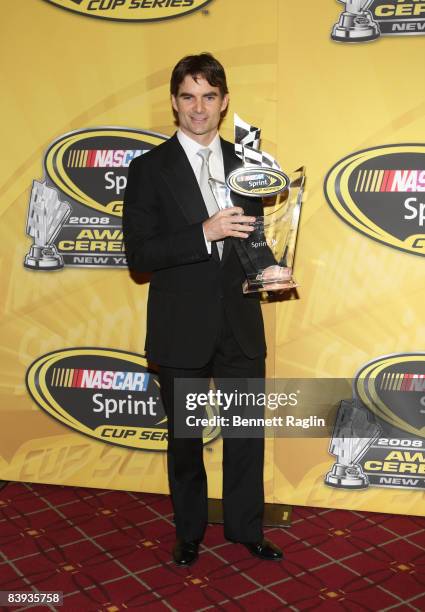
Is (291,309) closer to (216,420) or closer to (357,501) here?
(216,420)

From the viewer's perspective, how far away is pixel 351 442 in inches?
122

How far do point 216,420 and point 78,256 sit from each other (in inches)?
38.3

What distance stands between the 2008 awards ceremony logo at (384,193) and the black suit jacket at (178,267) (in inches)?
19.9

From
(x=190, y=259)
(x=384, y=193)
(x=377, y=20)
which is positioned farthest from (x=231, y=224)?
(x=377, y=20)

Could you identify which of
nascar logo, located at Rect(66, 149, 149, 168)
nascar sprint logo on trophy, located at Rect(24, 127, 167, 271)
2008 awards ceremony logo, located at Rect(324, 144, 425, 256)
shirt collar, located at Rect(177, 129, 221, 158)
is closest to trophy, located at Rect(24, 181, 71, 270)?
nascar sprint logo on trophy, located at Rect(24, 127, 167, 271)

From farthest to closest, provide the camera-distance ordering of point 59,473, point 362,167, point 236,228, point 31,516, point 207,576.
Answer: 1. point 59,473
2. point 31,516
3. point 362,167
4. point 207,576
5. point 236,228

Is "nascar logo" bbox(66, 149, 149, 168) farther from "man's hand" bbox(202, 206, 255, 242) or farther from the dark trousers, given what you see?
the dark trousers

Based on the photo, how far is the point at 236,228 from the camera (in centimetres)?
232

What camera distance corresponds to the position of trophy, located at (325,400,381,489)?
3088 mm

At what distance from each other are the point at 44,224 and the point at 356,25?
1.57 metres

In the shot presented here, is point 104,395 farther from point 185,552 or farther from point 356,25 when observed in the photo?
point 356,25

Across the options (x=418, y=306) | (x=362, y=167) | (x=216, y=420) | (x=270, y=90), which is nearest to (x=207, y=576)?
(x=216, y=420)

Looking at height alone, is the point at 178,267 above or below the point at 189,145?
below

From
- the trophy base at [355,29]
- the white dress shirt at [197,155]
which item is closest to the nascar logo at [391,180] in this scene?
the trophy base at [355,29]
